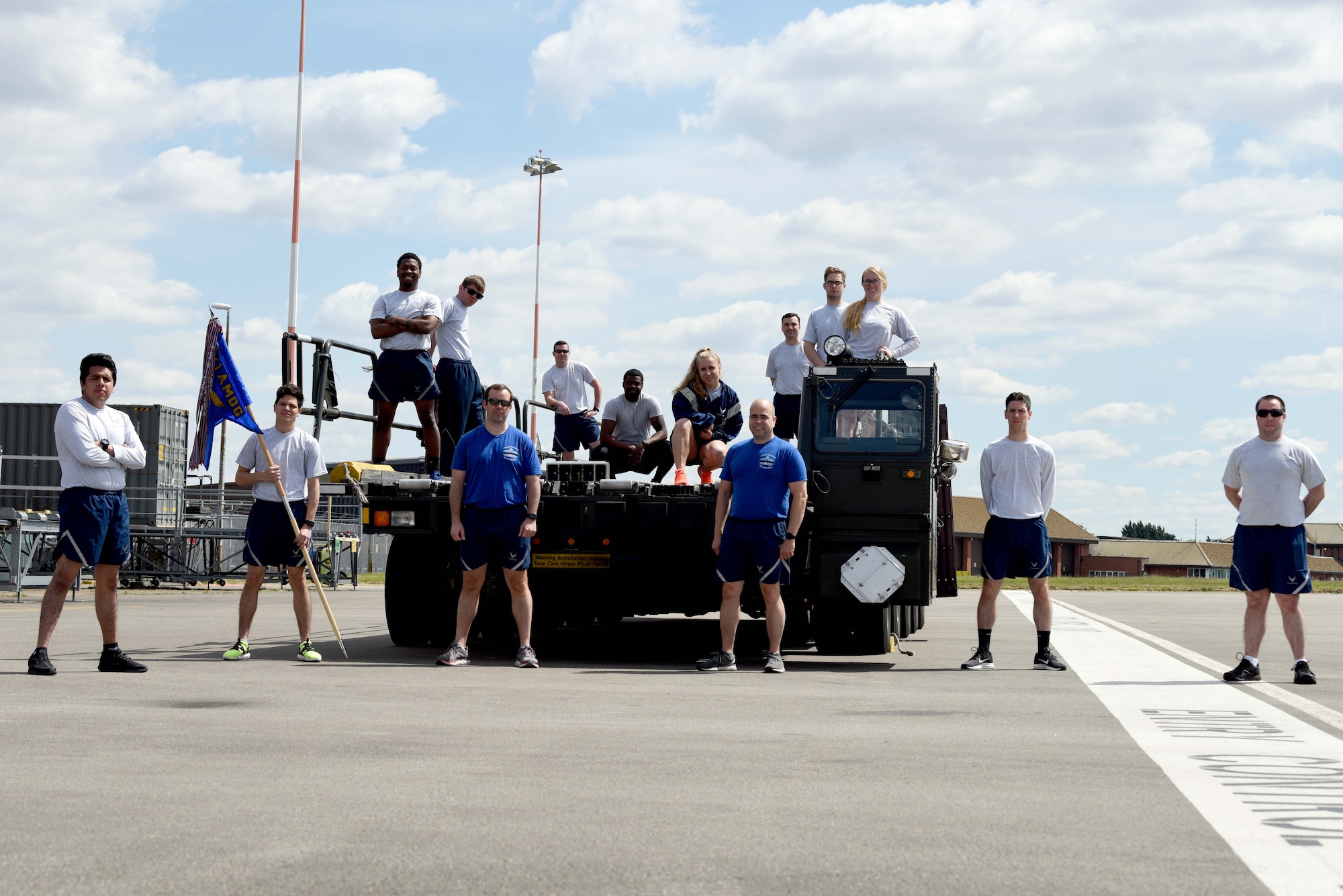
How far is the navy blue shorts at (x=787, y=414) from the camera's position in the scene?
11969mm

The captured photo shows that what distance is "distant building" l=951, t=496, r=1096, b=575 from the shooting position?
285 feet

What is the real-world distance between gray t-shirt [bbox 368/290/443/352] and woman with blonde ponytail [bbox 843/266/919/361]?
3.25 metres

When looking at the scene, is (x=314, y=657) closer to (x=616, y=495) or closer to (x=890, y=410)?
(x=616, y=495)

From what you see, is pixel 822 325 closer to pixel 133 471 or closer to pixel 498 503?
pixel 498 503

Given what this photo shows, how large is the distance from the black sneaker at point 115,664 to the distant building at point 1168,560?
10079 cm

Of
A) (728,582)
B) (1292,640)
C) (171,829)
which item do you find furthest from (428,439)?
(171,829)

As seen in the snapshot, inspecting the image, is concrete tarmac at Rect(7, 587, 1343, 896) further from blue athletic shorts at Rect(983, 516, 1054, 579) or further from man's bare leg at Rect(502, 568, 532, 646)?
blue athletic shorts at Rect(983, 516, 1054, 579)

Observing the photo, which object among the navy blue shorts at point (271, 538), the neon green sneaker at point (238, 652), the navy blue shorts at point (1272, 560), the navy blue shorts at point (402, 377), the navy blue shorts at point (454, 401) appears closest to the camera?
the navy blue shorts at point (1272, 560)

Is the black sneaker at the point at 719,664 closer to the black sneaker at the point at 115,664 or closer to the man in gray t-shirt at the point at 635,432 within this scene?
the man in gray t-shirt at the point at 635,432

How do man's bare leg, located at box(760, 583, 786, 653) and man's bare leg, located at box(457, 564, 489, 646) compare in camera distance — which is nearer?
man's bare leg, located at box(760, 583, 786, 653)

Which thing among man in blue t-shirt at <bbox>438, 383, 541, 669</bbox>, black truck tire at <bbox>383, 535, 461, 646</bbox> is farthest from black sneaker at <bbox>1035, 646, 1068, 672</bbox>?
black truck tire at <bbox>383, 535, 461, 646</bbox>

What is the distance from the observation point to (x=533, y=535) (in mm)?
10211

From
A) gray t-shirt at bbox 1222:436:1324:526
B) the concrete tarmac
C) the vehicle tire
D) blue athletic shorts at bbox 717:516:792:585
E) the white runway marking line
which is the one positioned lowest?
the concrete tarmac

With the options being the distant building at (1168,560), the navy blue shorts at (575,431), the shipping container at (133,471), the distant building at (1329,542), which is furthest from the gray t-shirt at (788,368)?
the distant building at (1329,542)
